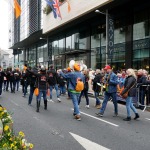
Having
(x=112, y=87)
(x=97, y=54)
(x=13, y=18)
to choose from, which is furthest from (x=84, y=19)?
(x=13, y=18)

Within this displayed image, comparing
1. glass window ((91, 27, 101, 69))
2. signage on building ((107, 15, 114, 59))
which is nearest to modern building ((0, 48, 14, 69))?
glass window ((91, 27, 101, 69))

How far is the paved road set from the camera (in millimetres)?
6367

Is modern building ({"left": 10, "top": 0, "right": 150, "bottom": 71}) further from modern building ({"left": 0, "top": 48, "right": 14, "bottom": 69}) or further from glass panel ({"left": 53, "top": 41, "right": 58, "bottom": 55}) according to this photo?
modern building ({"left": 0, "top": 48, "right": 14, "bottom": 69})

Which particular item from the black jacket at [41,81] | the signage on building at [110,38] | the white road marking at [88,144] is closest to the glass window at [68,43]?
the signage on building at [110,38]

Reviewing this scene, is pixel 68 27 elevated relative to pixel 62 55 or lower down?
elevated

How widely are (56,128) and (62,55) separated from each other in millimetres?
30694

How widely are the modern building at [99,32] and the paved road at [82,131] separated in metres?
13.7

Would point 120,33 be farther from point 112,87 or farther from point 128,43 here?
point 112,87

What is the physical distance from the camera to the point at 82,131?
305 inches

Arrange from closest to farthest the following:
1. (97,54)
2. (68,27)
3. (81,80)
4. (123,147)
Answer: (123,147), (81,80), (97,54), (68,27)

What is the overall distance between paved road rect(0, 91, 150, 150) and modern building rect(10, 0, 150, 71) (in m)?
13.7

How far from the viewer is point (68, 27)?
34.8 metres

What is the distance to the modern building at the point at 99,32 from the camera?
2333cm

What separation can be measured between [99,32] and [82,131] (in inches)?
882
